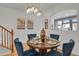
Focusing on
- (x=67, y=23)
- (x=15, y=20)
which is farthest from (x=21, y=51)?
(x=67, y=23)

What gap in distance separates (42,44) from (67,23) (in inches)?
23.0

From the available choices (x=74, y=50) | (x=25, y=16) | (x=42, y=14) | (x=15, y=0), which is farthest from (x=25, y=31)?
(x=74, y=50)

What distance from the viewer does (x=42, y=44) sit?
6.81 feet

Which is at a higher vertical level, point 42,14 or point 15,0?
point 15,0

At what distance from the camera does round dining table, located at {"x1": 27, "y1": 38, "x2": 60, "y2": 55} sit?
76.7 inches

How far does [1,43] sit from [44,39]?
75 cm

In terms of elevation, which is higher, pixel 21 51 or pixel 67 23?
pixel 67 23

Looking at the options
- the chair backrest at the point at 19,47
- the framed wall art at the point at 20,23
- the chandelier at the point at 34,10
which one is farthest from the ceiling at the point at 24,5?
the chair backrest at the point at 19,47

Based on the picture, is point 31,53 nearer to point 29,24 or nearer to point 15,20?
point 29,24

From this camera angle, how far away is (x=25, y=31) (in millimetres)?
1924

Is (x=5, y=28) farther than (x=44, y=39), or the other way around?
(x=44, y=39)

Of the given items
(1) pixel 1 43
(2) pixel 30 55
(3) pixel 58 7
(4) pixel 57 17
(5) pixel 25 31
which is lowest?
(2) pixel 30 55

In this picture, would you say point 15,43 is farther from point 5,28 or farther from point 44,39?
point 44,39

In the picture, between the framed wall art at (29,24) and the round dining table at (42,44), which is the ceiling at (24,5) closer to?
the framed wall art at (29,24)
